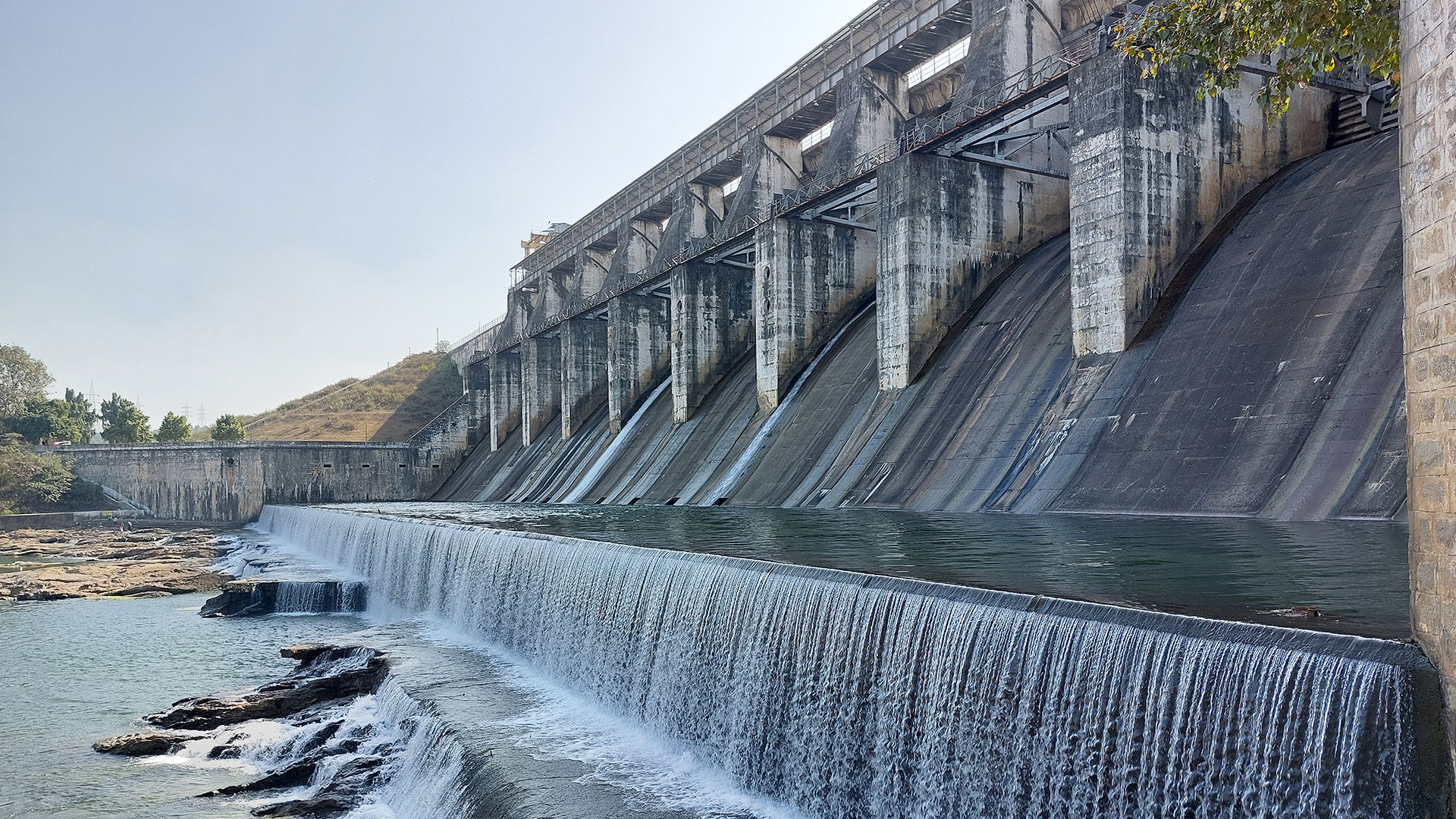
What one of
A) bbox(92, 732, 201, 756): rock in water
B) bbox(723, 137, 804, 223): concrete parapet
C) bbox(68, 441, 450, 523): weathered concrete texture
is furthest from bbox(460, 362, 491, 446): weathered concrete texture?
bbox(92, 732, 201, 756): rock in water

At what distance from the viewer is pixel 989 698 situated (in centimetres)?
730

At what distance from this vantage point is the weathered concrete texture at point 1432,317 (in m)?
5.17

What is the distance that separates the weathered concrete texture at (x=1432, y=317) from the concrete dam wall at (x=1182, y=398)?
837 centimetres

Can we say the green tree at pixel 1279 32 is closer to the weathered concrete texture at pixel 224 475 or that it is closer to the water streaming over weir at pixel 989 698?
the water streaming over weir at pixel 989 698

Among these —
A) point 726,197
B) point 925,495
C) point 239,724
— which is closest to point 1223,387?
point 925,495

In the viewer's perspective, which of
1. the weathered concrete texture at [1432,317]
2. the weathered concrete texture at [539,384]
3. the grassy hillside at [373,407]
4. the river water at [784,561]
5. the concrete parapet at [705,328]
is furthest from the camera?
the grassy hillside at [373,407]

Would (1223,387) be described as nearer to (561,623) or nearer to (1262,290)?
(1262,290)

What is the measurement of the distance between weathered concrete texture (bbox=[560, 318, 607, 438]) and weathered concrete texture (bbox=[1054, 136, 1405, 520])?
33.6m

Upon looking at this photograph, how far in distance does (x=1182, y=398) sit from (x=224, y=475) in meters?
51.2

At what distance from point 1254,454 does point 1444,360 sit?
1066 cm

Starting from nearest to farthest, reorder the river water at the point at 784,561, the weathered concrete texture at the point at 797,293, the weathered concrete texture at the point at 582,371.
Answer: the river water at the point at 784,561 → the weathered concrete texture at the point at 797,293 → the weathered concrete texture at the point at 582,371

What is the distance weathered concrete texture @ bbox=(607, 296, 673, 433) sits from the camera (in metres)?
44.1

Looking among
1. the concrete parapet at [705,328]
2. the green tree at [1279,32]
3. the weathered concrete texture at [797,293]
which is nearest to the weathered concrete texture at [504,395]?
the concrete parapet at [705,328]

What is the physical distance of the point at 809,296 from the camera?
105ft
